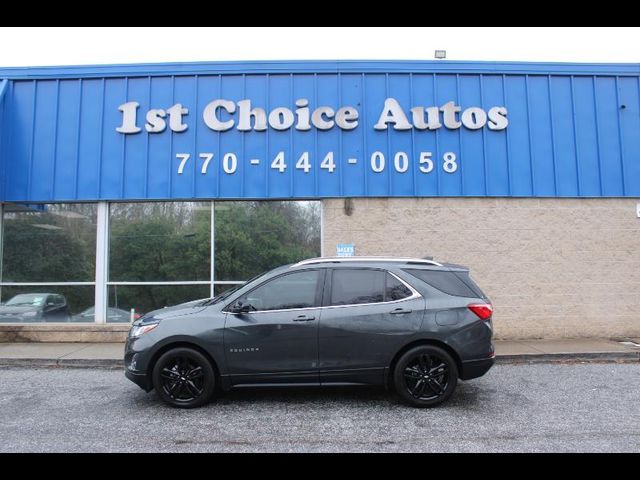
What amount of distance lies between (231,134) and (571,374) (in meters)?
7.61

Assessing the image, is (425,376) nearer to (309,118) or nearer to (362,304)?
(362,304)

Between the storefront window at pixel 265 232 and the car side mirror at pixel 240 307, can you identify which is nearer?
the car side mirror at pixel 240 307

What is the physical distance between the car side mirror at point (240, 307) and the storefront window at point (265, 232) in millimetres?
4265

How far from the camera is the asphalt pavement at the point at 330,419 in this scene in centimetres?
439

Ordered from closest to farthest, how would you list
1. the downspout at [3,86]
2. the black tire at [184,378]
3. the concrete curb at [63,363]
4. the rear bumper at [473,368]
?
the black tire at [184,378]
the rear bumper at [473,368]
the concrete curb at [63,363]
the downspout at [3,86]

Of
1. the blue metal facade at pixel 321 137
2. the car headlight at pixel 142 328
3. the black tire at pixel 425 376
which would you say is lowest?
the black tire at pixel 425 376

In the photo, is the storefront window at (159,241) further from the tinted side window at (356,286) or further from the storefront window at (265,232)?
→ the tinted side window at (356,286)

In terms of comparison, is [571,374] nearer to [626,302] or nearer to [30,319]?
[626,302]

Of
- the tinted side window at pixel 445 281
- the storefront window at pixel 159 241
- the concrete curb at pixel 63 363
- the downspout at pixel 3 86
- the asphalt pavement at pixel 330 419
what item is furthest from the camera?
the storefront window at pixel 159 241

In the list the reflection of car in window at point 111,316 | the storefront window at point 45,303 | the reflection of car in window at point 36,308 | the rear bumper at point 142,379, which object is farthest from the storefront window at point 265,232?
the rear bumper at point 142,379

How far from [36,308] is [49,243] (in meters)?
1.40

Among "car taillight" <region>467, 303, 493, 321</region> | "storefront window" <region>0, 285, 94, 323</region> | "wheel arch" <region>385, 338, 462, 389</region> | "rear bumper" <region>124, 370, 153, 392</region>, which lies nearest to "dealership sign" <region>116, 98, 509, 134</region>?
"storefront window" <region>0, 285, 94, 323</region>

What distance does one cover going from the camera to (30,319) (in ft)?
32.2

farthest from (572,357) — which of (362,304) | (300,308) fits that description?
(300,308)
